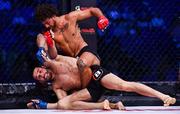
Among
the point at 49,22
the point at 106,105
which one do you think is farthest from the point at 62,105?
the point at 49,22

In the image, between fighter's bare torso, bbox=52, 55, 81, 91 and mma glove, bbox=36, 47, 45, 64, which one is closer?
mma glove, bbox=36, 47, 45, 64

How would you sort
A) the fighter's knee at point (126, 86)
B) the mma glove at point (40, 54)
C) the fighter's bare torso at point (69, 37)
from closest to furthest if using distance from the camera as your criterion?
the mma glove at point (40, 54) < the fighter's bare torso at point (69, 37) < the fighter's knee at point (126, 86)

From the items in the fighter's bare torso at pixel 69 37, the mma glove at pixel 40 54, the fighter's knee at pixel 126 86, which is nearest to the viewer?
the mma glove at pixel 40 54

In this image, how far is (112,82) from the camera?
12.6 feet

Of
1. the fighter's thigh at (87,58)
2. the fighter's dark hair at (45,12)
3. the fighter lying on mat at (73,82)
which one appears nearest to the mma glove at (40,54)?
the fighter lying on mat at (73,82)

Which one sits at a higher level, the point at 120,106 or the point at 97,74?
the point at 97,74

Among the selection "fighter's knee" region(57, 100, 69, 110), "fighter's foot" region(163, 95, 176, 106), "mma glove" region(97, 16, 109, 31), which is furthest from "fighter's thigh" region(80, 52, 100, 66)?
"fighter's foot" region(163, 95, 176, 106)

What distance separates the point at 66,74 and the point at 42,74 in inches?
7.6

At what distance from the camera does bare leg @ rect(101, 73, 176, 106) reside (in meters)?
3.80

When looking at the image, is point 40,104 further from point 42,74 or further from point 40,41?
point 40,41

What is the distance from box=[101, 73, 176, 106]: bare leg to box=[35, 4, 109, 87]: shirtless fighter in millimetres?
148

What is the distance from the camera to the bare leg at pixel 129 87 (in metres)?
3.80

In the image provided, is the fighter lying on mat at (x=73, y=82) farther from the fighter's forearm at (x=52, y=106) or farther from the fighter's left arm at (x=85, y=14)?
the fighter's left arm at (x=85, y=14)

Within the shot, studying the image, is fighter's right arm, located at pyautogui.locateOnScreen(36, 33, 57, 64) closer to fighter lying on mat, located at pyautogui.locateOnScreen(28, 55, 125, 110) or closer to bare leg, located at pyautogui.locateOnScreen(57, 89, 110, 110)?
fighter lying on mat, located at pyautogui.locateOnScreen(28, 55, 125, 110)
